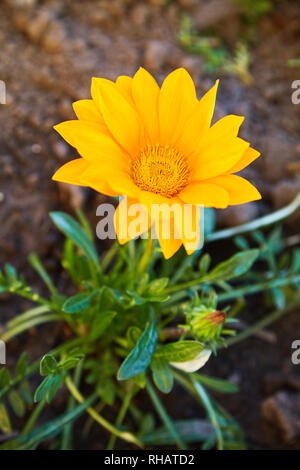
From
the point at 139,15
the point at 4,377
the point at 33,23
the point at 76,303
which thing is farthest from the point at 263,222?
the point at 33,23

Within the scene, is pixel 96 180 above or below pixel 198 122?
below

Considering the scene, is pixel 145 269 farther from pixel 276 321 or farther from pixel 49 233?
pixel 276 321

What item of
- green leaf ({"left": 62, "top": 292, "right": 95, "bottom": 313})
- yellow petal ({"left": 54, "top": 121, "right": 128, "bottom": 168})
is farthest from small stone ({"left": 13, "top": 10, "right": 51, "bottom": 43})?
green leaf ({"left": 62, "top": 292, "right": 95, "bottom": 313})

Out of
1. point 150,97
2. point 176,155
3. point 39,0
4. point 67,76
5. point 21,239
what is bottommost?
point 21,239

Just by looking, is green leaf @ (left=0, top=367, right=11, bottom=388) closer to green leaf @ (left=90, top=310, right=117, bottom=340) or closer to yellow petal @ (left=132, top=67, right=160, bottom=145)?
green leaf @ (left=90, top=310, right=117, bottom=340)

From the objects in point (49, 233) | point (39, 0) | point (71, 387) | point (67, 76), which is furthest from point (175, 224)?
point (39, 0)

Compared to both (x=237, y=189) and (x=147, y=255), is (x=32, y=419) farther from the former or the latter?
(x=237, y=189)

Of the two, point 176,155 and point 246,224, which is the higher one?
point 176,155
